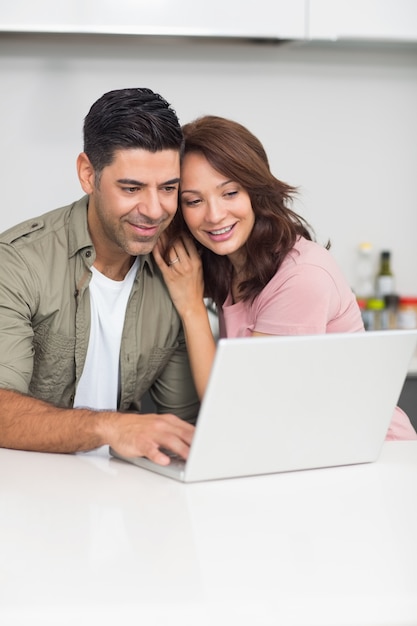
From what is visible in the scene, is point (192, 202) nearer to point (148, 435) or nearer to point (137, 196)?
point (137, 196)

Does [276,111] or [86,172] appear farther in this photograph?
[276,111]

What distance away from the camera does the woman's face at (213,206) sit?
5.62 ft

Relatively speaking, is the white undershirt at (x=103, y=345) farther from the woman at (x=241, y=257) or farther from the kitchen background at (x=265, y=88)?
the kitchen background at (x=265, y=88)

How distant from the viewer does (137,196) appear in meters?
1.67

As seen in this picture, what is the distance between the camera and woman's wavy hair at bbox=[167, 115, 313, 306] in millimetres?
1704

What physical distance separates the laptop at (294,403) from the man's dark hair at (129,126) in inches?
24.7

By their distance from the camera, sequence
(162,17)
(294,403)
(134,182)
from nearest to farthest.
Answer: (294,403) → (134,182) → (162,17)

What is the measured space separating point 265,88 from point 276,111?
81mm

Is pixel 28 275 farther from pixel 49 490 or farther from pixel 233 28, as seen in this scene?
pixel 233 28

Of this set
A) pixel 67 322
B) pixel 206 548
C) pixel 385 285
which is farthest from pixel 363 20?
pixel 206 548

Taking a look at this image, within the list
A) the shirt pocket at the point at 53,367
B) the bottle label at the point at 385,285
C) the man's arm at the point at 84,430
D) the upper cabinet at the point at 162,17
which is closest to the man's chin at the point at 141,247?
the shirt pocket at the point at 53,367

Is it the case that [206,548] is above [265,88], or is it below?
Answer: below

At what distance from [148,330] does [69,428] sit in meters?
0.48

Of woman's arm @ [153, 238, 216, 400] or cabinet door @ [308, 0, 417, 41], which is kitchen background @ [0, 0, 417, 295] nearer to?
cabinet door @ [308, 0, 417, 41]
